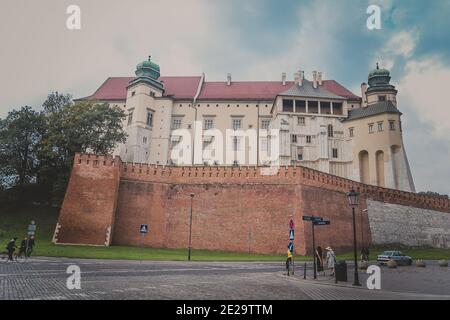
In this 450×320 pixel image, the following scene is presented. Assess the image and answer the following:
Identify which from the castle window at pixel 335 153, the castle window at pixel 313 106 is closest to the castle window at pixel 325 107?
the castle window at pixel 313 106

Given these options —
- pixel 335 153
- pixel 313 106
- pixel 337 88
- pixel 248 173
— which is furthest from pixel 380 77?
pixel 248 173

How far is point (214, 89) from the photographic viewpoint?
67.5 meters

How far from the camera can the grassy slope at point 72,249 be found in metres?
28.4

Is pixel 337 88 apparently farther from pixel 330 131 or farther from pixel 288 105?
pixel 288 105

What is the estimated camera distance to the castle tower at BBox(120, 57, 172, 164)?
59.5 m

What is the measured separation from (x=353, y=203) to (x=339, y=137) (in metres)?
43.3

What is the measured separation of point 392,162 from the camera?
5303 centimetres

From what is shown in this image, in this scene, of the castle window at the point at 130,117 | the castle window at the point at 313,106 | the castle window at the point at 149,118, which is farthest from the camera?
the castle window at the point at 149,118

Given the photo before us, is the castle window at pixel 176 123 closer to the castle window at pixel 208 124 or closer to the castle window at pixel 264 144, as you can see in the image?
the castle window at pixel 208 124

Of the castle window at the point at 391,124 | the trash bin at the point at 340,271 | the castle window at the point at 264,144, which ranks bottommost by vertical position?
the trash bin at the point at 340,271

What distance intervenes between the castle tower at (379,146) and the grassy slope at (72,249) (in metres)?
14.0

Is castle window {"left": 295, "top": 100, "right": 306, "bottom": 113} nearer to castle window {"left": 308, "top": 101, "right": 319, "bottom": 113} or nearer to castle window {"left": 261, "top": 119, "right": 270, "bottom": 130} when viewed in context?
castle window {"left": 308, "top": 101, "right": 319, "bottom": 113}

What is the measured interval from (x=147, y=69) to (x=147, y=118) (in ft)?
26.7
